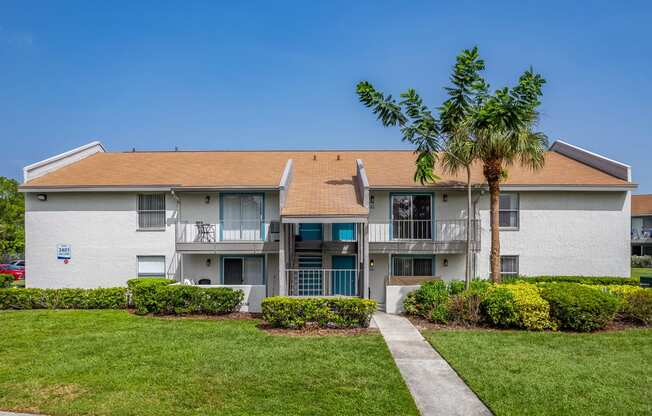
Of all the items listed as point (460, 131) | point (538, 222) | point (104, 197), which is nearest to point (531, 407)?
point (460, 131)

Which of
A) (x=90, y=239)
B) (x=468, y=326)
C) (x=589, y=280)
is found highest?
(x=90, y=239)

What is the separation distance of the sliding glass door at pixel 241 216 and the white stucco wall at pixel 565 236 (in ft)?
31.2

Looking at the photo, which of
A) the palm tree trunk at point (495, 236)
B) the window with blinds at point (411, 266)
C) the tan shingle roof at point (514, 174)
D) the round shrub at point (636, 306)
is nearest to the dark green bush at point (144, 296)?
the tan shingle roof at point (514, 174)

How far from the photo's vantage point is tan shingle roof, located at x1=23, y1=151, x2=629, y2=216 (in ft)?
58.1

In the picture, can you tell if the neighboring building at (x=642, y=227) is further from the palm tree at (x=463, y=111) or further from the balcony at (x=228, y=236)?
the balcony at (x=228, y=236)

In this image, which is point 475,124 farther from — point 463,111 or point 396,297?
point 396,297

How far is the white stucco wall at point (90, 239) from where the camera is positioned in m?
19.1

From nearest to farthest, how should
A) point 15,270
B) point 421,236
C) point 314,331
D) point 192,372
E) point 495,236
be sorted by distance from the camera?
1. point 192,372
2. point 314,331
3. point 495,236
4. point 421,236
5. point 15,270

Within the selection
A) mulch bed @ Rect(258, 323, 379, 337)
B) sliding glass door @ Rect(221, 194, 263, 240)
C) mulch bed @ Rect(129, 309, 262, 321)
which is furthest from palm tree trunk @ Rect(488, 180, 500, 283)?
sliding glass door @ Rect(221, 194, 263, 240)

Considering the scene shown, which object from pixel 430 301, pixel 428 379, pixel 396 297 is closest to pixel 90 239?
pixel 396 297

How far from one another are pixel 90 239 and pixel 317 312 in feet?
37.8

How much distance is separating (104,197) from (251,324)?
9.66 metres

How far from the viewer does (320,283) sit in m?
18.3

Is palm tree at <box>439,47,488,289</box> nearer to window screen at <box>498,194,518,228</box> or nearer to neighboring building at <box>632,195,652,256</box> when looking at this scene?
window screen at <box>498,194,518,228</box>
